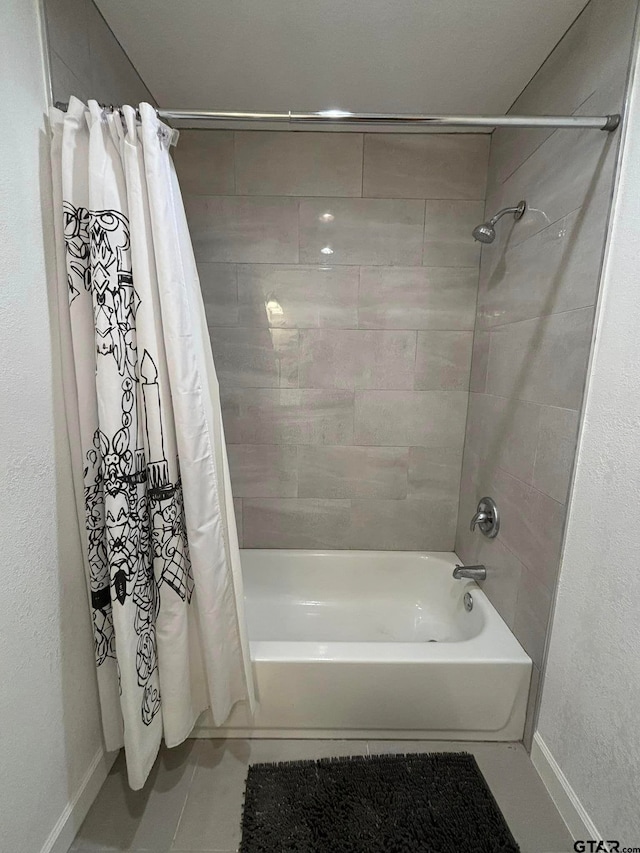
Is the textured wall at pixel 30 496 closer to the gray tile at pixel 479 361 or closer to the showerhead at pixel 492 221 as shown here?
the showerhead at pixel 492 221

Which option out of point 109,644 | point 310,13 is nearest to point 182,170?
point 310,13

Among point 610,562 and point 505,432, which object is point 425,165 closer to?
point 505,432

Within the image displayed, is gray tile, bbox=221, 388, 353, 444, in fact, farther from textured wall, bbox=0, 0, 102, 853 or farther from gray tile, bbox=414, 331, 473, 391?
textured wall, bbox=0, 0, 102, 853

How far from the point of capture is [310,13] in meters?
→ 1.16

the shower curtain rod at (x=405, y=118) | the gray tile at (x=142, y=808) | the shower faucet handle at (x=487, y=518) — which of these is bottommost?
the gray tile at (x=142, y=808)

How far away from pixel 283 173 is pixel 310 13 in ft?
2.07

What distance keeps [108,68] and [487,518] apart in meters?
2.12

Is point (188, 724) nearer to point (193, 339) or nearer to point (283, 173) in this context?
point (193, 339)

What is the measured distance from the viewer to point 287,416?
6.43ft

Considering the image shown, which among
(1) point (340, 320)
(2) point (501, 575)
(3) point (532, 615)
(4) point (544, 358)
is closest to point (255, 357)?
(1) point (340, 320)

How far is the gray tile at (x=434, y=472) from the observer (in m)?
2.00

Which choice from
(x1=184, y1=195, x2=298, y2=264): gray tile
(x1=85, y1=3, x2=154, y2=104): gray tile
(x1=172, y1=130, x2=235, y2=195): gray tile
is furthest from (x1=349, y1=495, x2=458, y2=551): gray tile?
(x1=85, y1=3, x2=154, y2=104): gray tile

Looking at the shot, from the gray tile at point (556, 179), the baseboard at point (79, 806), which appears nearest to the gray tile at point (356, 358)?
the gray tile at point (556, 179)

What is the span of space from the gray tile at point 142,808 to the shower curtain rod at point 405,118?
1.99m
